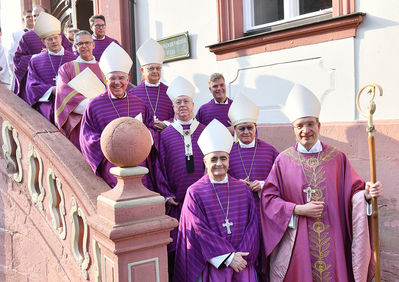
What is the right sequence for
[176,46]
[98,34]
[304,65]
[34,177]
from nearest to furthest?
[34,177]
[304,65]
[98,34]
[176,46]

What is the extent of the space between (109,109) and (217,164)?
1.20 meters

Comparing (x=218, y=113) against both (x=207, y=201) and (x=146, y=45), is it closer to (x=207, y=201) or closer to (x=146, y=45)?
(x=146, y=45)

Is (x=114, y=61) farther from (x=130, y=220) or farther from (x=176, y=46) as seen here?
(x=176, y=46)

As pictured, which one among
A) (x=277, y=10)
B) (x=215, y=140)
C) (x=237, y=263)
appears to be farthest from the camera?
(x=277, y=10)

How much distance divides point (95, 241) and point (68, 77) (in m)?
2.33

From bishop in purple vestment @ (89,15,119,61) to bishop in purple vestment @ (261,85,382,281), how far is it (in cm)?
386

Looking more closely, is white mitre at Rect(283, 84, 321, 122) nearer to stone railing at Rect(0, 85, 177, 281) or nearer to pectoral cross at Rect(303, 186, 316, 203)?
pectoral cross at Rect(303, 186, 316, 203)

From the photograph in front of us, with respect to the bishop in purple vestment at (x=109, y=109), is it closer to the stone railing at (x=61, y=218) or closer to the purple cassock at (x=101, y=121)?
the purple cassock at (x=101, y=121)

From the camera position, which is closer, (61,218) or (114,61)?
(61,218)

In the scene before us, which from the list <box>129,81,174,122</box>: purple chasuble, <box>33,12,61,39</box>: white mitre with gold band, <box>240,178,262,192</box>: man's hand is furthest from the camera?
<box>33,12,61,39</box>: white mitre with gold band

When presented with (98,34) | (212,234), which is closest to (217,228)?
(212,234)

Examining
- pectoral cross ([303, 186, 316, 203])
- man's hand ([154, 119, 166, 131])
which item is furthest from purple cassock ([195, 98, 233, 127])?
pectoral cross ([303, 186, 316, 203])

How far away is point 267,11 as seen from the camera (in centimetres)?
577

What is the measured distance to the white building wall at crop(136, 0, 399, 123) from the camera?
14.4 feet
